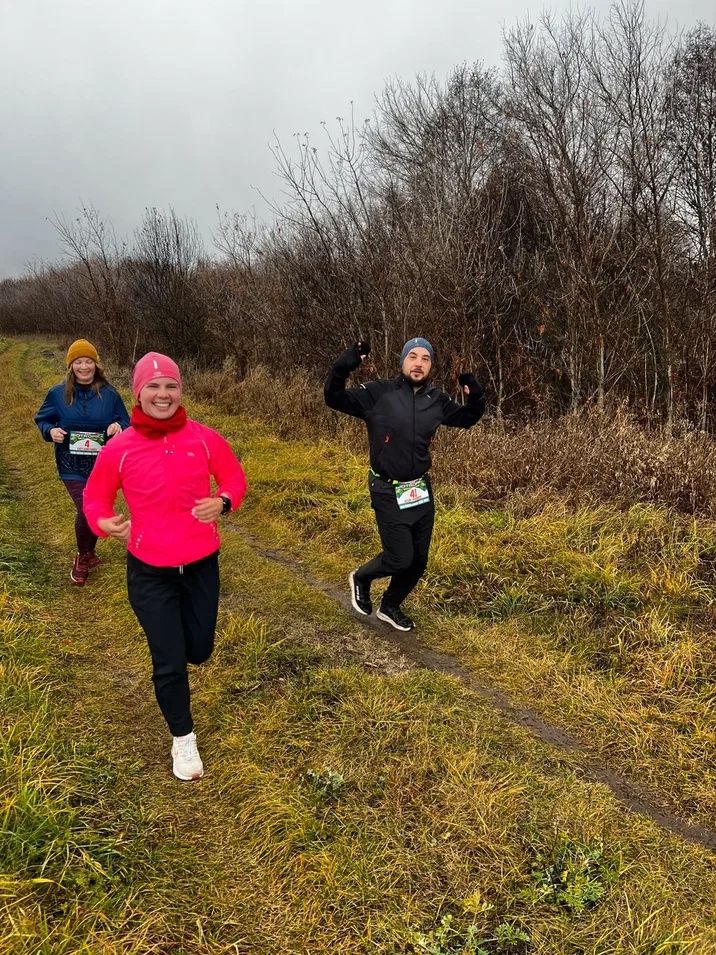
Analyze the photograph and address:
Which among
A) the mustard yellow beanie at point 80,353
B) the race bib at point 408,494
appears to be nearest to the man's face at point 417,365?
the race bib at point 408,494

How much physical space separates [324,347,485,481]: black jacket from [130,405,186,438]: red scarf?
48.2 inches

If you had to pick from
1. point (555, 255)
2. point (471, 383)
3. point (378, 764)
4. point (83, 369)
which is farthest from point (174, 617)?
point (555, 255)

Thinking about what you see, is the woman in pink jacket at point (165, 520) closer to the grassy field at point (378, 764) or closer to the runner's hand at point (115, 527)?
the runner's hand at point (115, 527)

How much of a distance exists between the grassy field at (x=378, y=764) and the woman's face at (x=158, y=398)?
1607 millimetres

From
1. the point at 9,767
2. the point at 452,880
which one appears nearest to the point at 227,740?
the point at 9,767

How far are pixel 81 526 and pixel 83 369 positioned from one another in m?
1.30

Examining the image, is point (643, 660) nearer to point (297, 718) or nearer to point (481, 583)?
point (481, 583)

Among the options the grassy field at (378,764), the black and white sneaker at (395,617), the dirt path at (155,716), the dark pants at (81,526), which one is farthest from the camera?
the dark pants at (81,526)

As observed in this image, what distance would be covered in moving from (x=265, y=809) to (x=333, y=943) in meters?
0.61

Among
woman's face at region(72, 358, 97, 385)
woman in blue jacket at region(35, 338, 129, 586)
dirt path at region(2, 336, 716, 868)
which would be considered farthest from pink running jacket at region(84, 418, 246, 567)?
woman's face at region(72, 358, 97, 385)

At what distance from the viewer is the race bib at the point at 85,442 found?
169 inches

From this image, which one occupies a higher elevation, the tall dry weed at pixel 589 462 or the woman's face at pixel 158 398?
the woman's face at pixel 158 398

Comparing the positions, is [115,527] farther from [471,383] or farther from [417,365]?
[471,383]

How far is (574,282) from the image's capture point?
9.19 m
